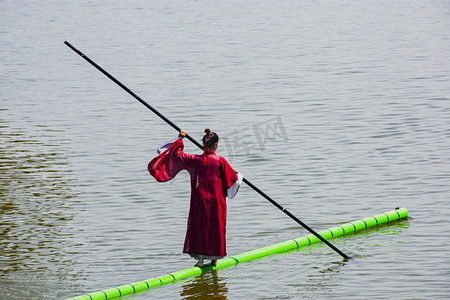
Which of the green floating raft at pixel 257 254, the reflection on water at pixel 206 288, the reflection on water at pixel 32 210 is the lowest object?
the reflection on water at pixel 206 288

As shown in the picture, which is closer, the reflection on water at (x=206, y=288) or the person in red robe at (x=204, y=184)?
the reflection on water at (x=206, y=288)

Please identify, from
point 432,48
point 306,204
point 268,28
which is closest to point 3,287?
point 306,204

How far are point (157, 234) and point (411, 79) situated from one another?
13767 millimetres

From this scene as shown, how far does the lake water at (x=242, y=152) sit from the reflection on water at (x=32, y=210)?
4 cm

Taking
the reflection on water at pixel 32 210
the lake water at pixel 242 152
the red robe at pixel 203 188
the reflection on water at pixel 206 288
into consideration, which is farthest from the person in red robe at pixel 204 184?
the reflection on water at pixel 32 210

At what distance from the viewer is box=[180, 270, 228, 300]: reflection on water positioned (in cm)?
841

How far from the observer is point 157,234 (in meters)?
11.1

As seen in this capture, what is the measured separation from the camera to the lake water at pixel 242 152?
9.38 m

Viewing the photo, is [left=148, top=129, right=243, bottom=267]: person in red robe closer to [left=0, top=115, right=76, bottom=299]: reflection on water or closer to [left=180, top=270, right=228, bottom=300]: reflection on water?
[left=180, top=270, right=228, bottom=300]: reflection on water

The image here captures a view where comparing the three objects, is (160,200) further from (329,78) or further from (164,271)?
(329,78)

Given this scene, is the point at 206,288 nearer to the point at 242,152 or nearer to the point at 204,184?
the point at 204,184

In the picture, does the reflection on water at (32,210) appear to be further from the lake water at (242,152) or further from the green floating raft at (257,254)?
the green floating raft at (257,254)

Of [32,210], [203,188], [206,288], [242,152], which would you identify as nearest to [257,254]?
[206,288]

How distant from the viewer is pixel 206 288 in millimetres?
8609
